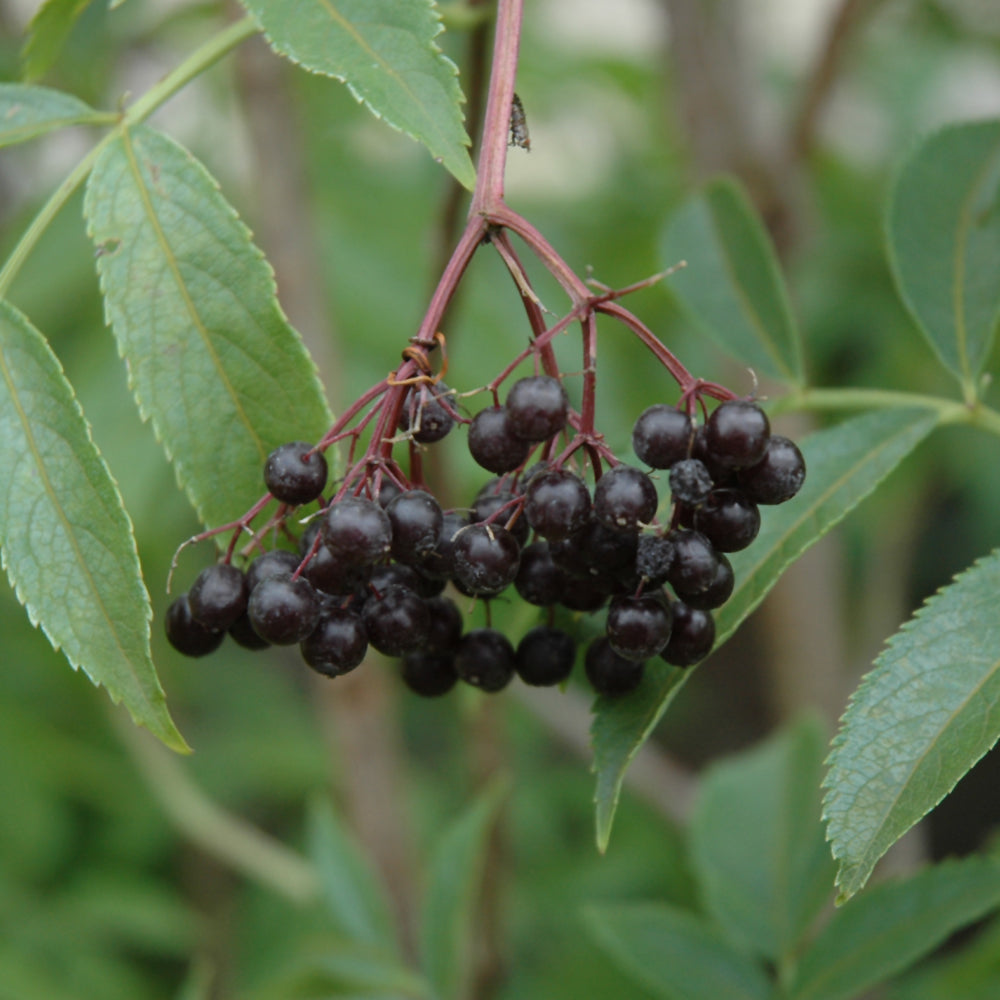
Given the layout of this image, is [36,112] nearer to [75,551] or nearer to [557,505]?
[75,551]

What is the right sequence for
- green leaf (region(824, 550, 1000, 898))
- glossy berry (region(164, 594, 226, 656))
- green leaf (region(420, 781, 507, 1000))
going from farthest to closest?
green leaf (region(420, 781, 507, 1000))
glossy berry (region(164, 594, 226, 656))
green leaf (region(824, 550, 1000, 898))

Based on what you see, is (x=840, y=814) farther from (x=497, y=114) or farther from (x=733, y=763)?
(x=733, y=763)

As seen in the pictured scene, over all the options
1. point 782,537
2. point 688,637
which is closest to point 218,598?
point 688,637

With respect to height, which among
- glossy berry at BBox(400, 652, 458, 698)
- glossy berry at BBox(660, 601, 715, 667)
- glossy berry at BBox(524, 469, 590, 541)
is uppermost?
glossy berry at BBox(524, 469, 590, 541)

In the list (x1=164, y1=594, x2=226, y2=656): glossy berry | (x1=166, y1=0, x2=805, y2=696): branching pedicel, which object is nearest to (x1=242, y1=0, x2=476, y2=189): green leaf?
(x1=166, y1=0, x2=805, y2=696): branching pedicel

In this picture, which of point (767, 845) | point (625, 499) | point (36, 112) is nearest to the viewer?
point (625, 499)

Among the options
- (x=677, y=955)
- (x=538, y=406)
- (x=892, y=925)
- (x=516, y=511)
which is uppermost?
(x=538, y=406)

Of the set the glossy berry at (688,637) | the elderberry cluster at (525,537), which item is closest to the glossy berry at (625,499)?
the elderberry cluster at (525,537)

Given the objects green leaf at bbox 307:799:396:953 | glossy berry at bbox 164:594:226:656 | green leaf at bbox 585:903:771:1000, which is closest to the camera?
glossy berry at bbox 164:594:226:656

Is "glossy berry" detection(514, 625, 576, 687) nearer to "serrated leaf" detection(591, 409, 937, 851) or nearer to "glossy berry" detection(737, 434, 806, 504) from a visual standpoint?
"serrated leaf" detection(591, 409, 937, 851)
